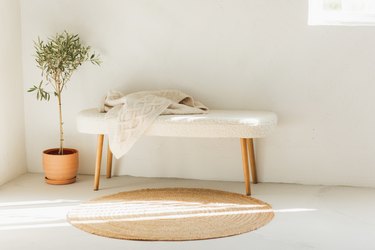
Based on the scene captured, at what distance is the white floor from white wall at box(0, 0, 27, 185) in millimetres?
129

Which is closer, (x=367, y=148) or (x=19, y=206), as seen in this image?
(x=19, y=206)

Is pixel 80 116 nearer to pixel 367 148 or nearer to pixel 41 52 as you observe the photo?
pixel 41 52

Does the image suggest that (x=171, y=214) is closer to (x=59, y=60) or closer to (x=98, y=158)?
(x=98, y=158)

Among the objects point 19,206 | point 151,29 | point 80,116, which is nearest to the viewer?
point 19,206

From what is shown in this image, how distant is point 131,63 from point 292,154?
1191 millimetres

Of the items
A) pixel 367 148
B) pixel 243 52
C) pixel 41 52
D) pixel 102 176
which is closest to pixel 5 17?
pixel 41 52

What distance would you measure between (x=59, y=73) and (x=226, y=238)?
1.61 meters

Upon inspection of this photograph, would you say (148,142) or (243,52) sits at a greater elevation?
(243,52)

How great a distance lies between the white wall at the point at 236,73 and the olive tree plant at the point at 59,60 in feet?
0.21

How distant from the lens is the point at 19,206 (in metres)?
3.41

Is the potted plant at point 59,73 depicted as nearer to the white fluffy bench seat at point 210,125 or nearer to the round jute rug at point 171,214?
the white fluffy bench seat at point 210,125

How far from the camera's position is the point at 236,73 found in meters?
3.90

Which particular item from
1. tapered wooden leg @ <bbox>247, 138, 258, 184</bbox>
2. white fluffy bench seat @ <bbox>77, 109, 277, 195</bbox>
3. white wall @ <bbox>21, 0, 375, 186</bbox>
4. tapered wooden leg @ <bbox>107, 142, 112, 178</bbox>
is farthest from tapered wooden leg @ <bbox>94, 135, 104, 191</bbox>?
tapered wooden leg @ <bbox>247, 138, 258, 184</bbox>

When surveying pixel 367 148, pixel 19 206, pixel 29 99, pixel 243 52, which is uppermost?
pixel 243 52
